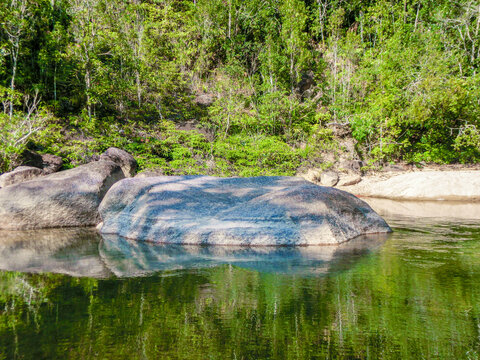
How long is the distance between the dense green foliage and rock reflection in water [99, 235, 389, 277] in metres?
7.51

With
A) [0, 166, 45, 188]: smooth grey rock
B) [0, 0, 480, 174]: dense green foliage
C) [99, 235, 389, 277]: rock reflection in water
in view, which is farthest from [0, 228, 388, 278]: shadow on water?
[0, 0, 480, 174]: dense green foliage

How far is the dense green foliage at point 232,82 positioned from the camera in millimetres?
12742

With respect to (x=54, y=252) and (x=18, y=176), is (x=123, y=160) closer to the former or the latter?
(x=18, y=176)

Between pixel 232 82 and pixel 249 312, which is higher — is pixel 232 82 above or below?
above

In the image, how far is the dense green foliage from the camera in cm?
1274

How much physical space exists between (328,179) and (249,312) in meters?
12.3

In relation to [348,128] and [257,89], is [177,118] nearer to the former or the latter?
[257,89]

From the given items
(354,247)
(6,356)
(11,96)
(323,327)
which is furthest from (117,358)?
(11,96)

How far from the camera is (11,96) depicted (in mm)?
11602

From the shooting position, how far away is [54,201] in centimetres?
646

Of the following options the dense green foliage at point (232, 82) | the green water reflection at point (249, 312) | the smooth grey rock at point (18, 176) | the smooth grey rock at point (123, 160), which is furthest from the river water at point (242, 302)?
the dense green foliage at point (232, 82)

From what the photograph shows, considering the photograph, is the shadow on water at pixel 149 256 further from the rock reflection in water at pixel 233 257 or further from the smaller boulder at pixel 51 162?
the smaller boulder at pixel 51 162

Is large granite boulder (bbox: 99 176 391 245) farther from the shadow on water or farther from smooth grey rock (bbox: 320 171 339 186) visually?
smooth grey rock (bbox: 320 171 339 186)

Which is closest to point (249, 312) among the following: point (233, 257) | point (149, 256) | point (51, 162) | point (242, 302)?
point (242, 302)
